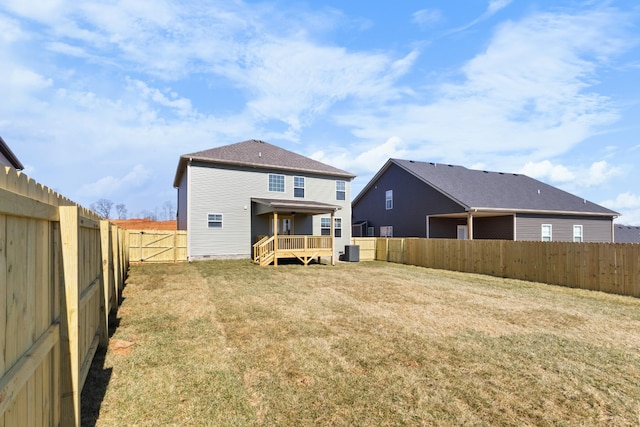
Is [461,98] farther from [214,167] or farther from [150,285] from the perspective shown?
[150,285]

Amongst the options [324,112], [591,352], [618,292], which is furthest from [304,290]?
[324,112]

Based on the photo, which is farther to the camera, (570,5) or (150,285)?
(150,285)

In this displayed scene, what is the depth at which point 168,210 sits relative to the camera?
69500 mm

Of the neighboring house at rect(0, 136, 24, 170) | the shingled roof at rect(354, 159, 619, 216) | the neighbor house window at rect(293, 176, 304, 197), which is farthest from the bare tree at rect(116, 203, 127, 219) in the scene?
the shingled roof at rect(354, 159, 619, 216)

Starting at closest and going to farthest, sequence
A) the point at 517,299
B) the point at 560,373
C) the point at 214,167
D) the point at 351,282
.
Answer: the point at 560,373 < the point at 517,299 < the point at 351,282 < the point at 214,167

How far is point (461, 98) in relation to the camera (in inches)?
568

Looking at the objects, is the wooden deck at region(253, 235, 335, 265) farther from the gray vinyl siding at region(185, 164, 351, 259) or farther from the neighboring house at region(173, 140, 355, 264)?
the gray vinyl siding at region(185, 164, 351, 259)

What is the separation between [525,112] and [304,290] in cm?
1316

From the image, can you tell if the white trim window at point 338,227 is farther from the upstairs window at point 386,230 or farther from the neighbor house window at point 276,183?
the upstairs window at point 386,230

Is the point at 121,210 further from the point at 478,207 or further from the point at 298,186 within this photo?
the point at 478,207

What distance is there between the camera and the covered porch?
15.6 metres

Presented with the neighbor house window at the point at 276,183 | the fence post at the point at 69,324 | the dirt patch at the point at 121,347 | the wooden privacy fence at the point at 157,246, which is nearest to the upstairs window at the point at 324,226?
the neighbor house window at the point at 276,183

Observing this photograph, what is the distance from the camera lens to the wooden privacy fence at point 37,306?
4.73 ft

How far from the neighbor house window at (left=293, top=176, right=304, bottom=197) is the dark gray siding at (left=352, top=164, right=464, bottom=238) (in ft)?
25.3
